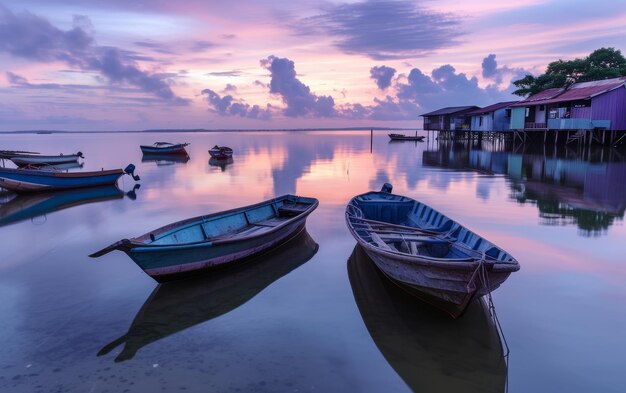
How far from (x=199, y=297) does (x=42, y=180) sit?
17.8m

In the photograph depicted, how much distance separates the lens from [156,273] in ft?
27.5

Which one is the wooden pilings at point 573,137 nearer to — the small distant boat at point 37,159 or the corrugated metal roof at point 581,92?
the corrugated metal roof at point 581,92

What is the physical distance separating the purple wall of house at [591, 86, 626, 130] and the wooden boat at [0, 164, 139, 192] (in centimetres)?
4024

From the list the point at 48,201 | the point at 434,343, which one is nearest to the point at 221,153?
the point at 48,201

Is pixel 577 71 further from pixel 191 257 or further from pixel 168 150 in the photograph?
pixel 191 257

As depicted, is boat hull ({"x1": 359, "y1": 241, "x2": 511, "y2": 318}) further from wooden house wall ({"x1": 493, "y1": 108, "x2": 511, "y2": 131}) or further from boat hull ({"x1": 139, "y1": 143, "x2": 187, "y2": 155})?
wooden house wall ({"x1": 493, "y1": 108, "x2": 511, "y2": 131})

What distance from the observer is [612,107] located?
1443 inches

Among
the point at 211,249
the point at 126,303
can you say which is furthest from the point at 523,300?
the point at 126,303

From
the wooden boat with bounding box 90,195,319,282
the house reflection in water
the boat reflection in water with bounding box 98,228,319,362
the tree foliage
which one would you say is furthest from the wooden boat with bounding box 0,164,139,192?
the tree foliage

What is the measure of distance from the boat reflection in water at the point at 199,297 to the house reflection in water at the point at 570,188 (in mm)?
9447

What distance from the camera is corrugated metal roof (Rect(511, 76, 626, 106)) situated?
118 ft

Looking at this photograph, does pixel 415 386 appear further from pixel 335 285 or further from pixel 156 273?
pixel 156 273

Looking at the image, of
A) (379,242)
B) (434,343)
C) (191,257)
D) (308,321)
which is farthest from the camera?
(379,242)

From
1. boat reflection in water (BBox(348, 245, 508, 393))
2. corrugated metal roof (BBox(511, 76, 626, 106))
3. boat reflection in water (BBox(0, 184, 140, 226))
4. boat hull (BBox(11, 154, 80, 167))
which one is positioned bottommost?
boat reflection in water (BBox(348, 245, 508, 393))
